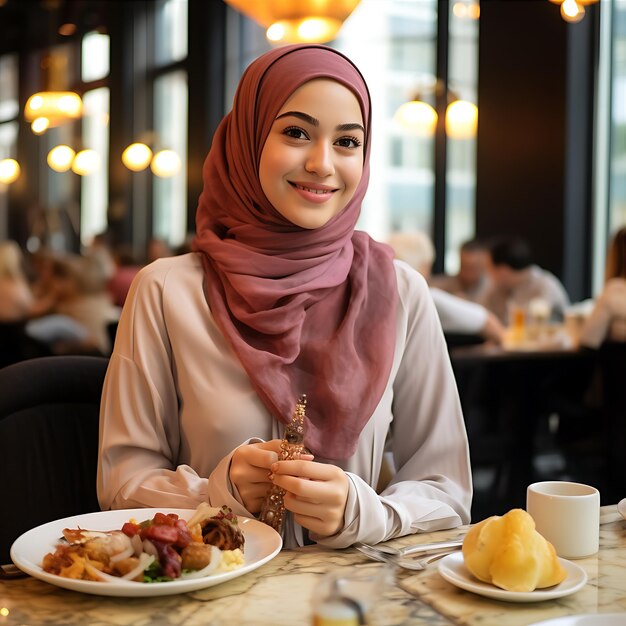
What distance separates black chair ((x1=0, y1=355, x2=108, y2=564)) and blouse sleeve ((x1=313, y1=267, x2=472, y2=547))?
1.76ft

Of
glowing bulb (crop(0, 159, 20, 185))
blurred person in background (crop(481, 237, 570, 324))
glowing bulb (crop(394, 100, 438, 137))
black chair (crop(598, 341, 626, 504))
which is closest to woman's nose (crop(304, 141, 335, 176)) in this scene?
black chair (crop(598, 341, 626, 504))

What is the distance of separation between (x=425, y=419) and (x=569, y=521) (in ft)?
1.42

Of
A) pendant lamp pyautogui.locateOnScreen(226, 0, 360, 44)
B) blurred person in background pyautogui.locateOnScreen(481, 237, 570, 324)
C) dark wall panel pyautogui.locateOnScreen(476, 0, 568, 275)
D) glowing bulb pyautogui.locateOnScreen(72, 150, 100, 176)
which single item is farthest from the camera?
glowing bulb pyautogui.locateOnScreen(72, 150, 100, 176)

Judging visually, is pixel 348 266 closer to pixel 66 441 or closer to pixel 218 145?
pixel 218 145

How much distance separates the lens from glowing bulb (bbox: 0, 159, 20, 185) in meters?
11.6

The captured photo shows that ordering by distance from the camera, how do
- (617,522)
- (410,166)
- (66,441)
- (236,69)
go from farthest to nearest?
(236,69) < (410,166) < (66,441) < (617,522)

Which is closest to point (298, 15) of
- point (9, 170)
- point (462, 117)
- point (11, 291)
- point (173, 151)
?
point (11, 291)

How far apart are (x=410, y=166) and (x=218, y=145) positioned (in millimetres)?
6017

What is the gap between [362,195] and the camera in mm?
1626

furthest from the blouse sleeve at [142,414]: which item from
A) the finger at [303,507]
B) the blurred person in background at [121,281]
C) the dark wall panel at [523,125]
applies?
the dark wall panel at [523,125]

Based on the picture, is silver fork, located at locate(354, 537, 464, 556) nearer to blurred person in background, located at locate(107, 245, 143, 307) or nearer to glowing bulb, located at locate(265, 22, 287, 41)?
glowing bulb, located at locate(265, 22, 287, 41)

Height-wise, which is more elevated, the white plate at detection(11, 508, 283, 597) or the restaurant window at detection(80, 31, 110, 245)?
the restaurant window at detection(80, 31, 110, 245)

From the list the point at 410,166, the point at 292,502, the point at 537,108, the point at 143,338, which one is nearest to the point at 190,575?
the point at 292,502

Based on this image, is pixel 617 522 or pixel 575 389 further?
pixel 575 389
